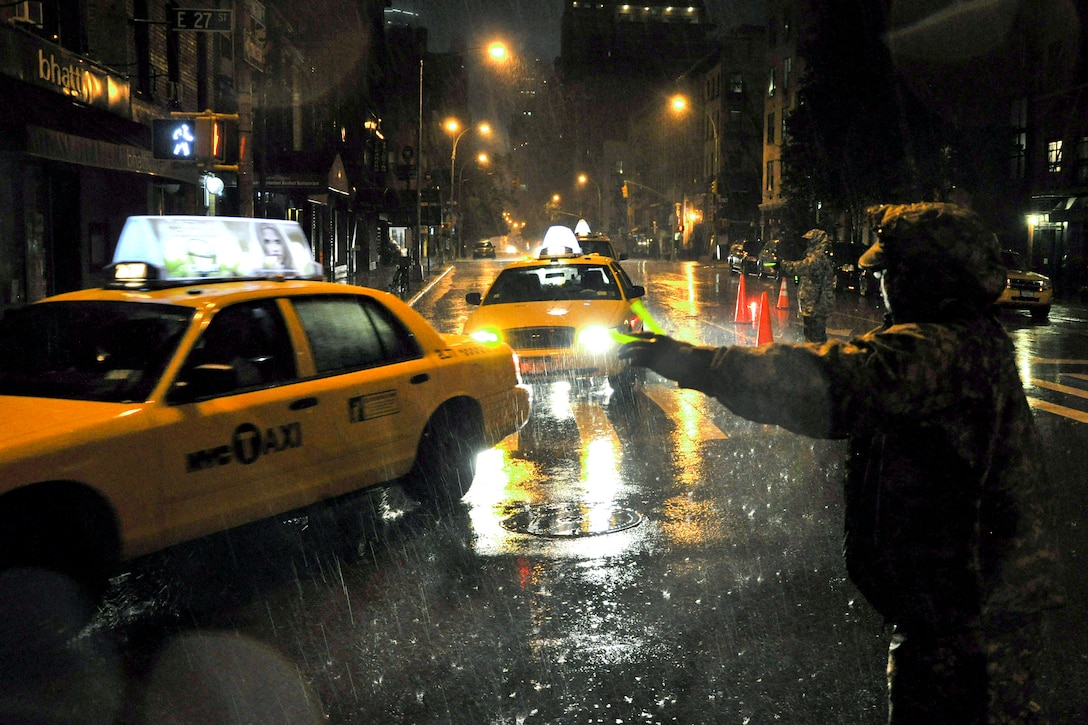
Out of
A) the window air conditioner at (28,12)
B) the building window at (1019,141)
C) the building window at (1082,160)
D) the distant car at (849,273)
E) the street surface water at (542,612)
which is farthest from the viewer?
the building window at (1019,141)

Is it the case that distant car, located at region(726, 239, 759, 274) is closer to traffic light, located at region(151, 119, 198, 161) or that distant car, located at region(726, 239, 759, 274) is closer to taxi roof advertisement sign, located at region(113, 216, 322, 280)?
traffic light, located at region(151, 119, 198, 161)

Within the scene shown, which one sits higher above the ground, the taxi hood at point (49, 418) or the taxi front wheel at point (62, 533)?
the taxi hood at point (49, 418)

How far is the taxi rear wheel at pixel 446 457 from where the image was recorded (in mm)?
7332

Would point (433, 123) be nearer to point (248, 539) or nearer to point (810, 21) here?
point (810, 21)

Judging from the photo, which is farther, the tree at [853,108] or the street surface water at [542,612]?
the tree at [853,108]

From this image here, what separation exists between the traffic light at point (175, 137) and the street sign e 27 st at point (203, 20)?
1.33 metres

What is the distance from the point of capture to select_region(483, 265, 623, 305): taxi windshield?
1314 cm

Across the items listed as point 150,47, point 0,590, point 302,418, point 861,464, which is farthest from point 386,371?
point 150,47

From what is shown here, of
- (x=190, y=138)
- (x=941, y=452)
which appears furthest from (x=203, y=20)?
(x=941, y=452)

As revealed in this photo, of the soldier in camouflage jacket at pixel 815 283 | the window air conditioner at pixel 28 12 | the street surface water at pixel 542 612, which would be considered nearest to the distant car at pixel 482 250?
the window air conditioner at pixel 28 12

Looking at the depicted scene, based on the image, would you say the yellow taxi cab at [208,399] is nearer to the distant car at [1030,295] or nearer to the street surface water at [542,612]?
the street surface water at [542,612]

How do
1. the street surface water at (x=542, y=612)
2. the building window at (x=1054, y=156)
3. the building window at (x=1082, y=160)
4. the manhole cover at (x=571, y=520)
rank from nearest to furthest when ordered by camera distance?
the street surface water at (x=542, y=612)
the manhole cover at (x=571, y=520)
the building window at (x=1082, y=160)
the building window at (x=1054, y=156)

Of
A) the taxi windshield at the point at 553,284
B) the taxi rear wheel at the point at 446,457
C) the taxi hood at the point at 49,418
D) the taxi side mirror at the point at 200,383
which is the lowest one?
the taxi rear wheel at the point at 446,457

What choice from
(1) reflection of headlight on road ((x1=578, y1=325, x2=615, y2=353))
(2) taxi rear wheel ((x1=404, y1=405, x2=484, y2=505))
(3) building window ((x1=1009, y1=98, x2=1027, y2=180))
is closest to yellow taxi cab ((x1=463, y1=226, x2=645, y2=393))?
(1) reflection of headlight on road ((x1=578, y1=325, x2=615, y2=353))
